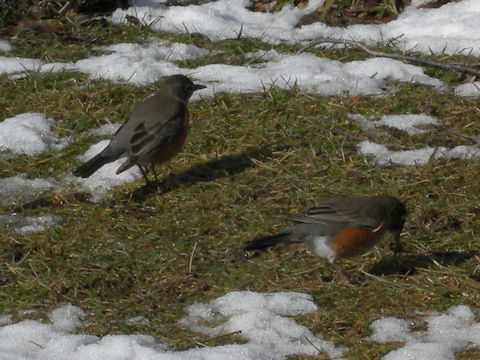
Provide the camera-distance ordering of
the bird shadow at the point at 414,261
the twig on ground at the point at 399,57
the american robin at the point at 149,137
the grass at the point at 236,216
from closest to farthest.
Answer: the grass at the point at 236,216
the bird shadow at the point at 414,261
the american robin at the point at 149,137
the twig on ground at the point at 399,57

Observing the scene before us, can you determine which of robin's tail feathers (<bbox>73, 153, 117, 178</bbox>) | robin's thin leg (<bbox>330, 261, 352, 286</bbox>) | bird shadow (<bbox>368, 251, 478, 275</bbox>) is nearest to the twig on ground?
bird shadow (<bbox>368, 251, 478, 275</bbox>)

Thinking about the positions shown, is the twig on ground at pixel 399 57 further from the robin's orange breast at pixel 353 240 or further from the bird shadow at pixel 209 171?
the robin's orange breast at pixel 353 240

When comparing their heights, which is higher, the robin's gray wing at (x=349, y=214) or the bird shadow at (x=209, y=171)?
the robin's gray wing at (x=349, y=214)

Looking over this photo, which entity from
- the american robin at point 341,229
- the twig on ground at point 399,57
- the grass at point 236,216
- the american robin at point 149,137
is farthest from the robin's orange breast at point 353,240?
the twig on ground at point 399,57

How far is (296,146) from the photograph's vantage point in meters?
6.75

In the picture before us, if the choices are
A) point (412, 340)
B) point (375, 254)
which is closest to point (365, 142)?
point (375, 254)

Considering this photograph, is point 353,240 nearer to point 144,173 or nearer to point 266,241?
point 266,241

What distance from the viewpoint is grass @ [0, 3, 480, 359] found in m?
4.85

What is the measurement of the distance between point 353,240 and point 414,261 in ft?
1.44

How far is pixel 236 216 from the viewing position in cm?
585

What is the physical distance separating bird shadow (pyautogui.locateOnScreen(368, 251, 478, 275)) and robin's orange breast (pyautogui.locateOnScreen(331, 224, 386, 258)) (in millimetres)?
200

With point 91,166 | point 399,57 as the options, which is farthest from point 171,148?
point 399,57

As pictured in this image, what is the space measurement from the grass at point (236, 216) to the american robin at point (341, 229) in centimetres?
18

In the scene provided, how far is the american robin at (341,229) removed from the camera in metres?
5.03
